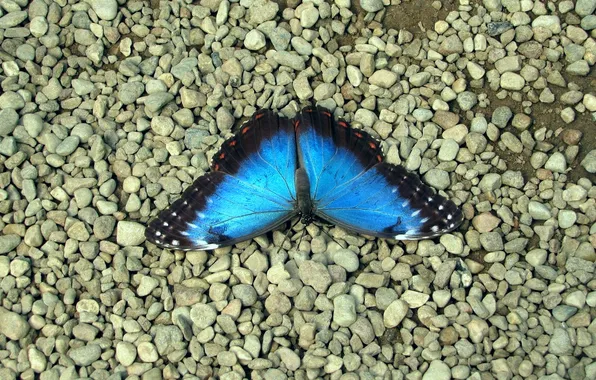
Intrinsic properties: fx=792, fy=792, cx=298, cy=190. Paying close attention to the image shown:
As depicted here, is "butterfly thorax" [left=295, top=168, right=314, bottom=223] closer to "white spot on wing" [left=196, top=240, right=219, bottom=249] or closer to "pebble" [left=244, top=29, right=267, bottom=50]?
"white spot on wing" [left=196, top=240, right=219, bottom=249]

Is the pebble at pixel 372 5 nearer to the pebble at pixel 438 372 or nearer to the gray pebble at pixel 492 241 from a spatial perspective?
the gray pebble at pixel 492 241

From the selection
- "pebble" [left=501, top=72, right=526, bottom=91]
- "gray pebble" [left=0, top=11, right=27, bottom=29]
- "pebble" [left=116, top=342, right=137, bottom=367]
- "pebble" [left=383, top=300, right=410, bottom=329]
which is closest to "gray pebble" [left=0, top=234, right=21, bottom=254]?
"pebble" [left=116, top=342, right=137, bottom=367]

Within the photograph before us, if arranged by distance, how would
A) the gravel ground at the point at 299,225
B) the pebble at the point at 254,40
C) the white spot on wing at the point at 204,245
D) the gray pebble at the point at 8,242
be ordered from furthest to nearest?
the pebble at the point at 254,40, the gray pebble at the point at 8,242, the white spot on wing at the point at 204,245, the gravel ground at the point at 299,225

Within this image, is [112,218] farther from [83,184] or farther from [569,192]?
[569,192]

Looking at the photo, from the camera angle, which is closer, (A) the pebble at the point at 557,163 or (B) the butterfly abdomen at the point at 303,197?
(B) the butterfly abdomen at the point at 303,197

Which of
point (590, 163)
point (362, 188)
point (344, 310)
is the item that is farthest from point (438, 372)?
point (590, 163)

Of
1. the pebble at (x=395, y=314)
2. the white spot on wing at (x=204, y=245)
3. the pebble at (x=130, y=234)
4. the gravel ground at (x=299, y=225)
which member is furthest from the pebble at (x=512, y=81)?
the pebble at (x=130, y=234)

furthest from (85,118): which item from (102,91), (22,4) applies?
(22,4)

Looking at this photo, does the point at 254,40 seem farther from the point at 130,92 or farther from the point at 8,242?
the point at 8,242
